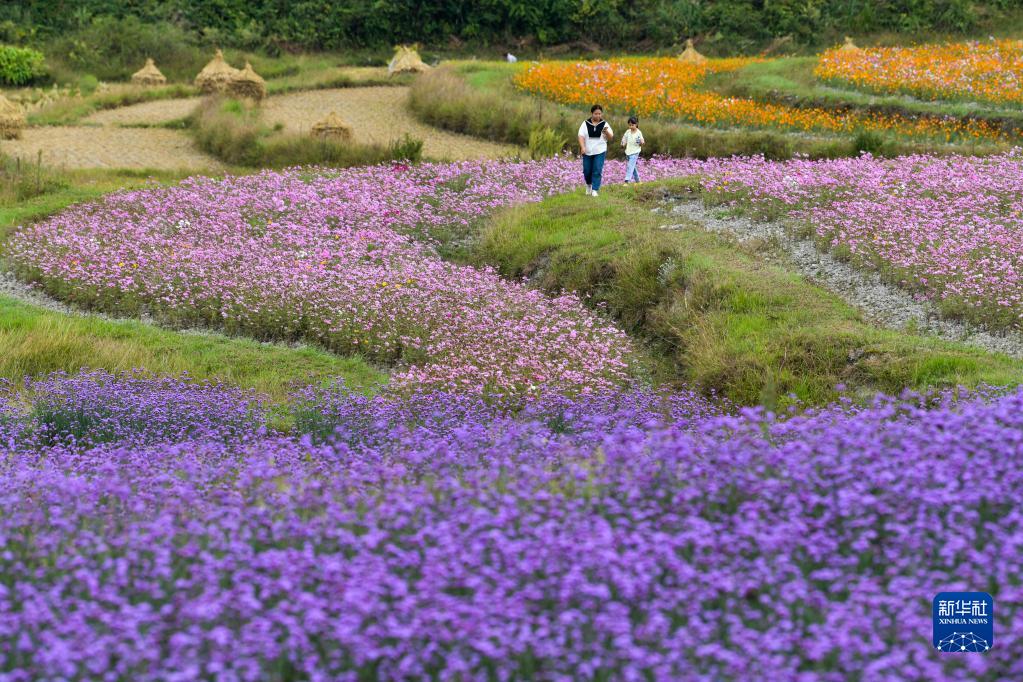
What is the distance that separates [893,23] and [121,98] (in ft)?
72.0

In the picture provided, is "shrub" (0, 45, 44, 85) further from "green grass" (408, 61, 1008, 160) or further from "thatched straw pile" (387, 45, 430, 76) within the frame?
"green grass" (408, 61, 1008, 160)

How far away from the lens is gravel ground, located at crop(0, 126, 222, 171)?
75.4 ft

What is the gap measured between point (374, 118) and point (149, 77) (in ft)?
28.9

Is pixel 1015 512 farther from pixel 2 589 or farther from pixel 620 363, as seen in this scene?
pixel 620 363

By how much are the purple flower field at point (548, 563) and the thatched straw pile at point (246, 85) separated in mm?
25230

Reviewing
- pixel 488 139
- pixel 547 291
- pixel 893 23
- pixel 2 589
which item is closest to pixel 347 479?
pixel 2 589

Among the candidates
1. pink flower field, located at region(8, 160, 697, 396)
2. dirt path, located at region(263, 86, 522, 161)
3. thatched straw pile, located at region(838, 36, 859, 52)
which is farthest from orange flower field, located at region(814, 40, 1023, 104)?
pink flower field, located at region(8, 160, 697, 396)

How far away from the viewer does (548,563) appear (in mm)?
4199

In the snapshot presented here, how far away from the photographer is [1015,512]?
15.1ft

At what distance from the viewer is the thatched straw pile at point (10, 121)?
2456 cm

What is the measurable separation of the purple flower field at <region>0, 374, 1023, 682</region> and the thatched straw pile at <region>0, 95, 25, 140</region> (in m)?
21.0

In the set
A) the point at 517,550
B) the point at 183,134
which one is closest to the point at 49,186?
the point at 183,134

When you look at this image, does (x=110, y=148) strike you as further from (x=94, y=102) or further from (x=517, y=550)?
(x=517, y=550)

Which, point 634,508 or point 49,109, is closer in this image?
point 634,508
